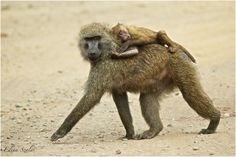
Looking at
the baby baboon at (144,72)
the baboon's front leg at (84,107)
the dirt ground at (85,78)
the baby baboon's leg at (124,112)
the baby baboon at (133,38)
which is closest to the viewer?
the dirt ground at (85,78)

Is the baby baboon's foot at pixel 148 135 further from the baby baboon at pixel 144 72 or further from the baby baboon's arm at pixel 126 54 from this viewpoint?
the baby baboon's arm at pixel 126 54

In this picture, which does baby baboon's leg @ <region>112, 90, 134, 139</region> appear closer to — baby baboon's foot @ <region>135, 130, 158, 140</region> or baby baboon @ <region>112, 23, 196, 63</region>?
baby baboon's foot @ <region>135, 130, 158, 140</region>

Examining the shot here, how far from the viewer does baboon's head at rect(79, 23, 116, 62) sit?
367 inches

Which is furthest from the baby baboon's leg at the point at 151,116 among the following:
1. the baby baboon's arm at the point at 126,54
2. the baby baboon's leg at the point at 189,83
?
the baby baboon's arm at the point at 126,54

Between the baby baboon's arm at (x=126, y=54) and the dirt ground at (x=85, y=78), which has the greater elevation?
the baby baboon's arm at (x=126, y=54)

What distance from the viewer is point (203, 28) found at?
20.6 meters

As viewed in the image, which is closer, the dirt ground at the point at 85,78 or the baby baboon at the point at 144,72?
the dirt ground at the point at 85,78

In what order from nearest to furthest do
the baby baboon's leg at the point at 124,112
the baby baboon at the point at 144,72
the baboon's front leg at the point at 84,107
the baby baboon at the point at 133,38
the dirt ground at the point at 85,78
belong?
1. the dirt ground at the point at 85,78
2. the baboon's front leg at the point at 84,107
3. the baby baboon at the point at 144,72
4. the baby baboon at the point at 133,38
5. the baby baboon's leg at the point at 124,112

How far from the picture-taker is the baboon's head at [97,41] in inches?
367

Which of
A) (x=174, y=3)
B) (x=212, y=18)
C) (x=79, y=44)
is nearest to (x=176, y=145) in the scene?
(x=79, y=44)

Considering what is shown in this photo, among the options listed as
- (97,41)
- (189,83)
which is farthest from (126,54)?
(189,83)

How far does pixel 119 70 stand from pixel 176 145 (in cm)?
144

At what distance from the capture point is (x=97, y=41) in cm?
939

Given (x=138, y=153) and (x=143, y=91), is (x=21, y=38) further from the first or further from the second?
(x=138, y=153)
